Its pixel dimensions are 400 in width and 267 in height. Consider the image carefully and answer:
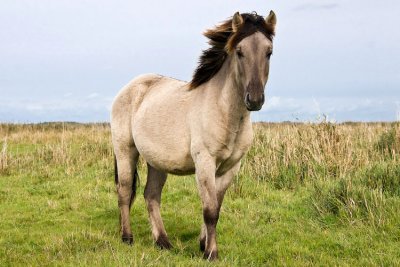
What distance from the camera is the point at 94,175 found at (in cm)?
1179

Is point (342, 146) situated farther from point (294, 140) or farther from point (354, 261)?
point (354, 261)

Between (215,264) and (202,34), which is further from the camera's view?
Answer: (202,34)

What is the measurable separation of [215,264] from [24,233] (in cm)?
362

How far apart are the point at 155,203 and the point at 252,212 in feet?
5.64

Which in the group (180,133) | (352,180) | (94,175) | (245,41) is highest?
(245,41)

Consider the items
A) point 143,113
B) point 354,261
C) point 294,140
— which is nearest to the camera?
point 354,261

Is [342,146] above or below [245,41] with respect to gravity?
below

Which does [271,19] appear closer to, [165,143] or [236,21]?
[236,21]

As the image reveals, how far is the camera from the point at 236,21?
5043 mm

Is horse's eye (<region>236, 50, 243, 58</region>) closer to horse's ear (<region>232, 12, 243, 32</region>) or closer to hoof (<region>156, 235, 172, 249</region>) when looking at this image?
horse's ear (<region>232, 12, 243, 32</region>)

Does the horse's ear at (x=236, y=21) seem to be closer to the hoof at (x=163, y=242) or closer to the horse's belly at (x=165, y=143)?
the horse's belly at (x=165, y=143)

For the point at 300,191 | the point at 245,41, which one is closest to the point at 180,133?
the point at 245,41

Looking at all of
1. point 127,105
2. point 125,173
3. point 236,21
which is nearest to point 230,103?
point 236,21

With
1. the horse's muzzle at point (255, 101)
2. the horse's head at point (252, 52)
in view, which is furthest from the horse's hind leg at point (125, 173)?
the horse's muzzle at point (255, 101)
